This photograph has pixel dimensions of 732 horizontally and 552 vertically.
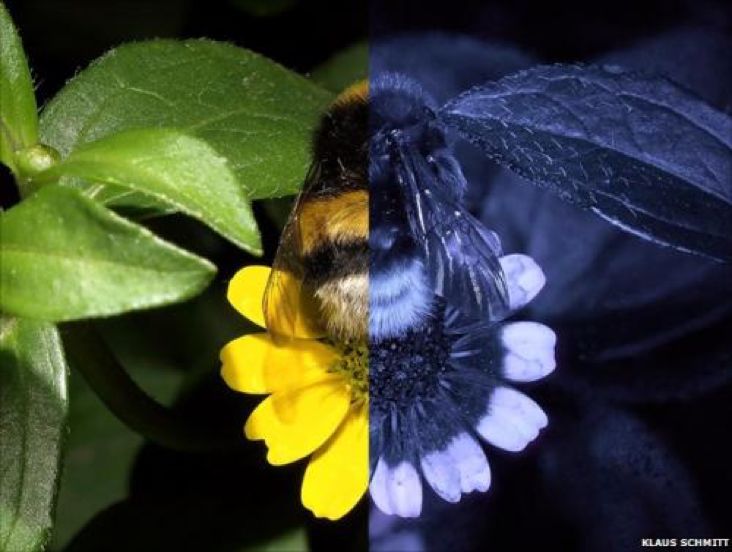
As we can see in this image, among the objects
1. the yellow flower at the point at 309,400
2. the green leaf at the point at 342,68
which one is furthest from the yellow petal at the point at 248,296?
the green leaf at the point at 342,68

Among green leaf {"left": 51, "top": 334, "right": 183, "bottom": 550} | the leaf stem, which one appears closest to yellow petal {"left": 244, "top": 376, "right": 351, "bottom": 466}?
the leaf stem

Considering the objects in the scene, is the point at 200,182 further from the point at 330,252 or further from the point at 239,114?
the point at 239,114

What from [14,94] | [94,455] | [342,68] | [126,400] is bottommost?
[94,455]

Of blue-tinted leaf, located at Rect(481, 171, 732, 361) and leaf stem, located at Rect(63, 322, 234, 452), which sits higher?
blue-tinted leaf, located at Rect(481, 171, 732, 361)

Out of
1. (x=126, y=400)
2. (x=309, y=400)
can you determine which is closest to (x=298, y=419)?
(x=309, y=400)

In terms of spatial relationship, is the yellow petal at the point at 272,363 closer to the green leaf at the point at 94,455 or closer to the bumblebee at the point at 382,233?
the bumblebee at the point at 382,233

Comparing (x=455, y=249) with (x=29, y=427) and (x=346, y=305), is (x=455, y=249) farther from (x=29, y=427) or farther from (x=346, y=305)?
(x=29, y=427)

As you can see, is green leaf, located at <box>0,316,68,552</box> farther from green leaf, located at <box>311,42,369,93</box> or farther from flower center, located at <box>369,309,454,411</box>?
green leaf, located at <box>311,42,369,93</box>

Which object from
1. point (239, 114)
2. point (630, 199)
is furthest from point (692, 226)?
point (239, 114)
